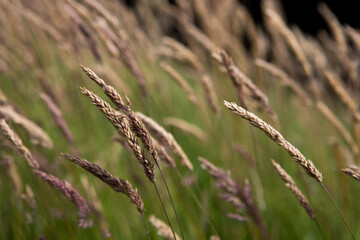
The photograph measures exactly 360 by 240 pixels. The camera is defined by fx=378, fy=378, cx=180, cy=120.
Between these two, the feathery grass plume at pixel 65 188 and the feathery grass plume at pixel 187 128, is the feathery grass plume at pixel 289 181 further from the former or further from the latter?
the feathery grass plume at pixel 187 128

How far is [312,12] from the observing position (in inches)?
372

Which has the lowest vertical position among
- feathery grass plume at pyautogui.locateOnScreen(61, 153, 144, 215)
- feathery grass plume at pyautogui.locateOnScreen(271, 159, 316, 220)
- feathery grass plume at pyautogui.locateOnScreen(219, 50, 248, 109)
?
A: feathery grass plume at pyautogui.locateOnScreen(271, 159, 316, 220)

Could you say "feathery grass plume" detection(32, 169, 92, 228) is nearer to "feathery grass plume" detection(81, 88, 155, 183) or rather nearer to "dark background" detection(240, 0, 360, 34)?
"feathery grass plume" detection(81, 88, 155, 183)

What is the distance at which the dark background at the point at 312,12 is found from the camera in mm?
8992

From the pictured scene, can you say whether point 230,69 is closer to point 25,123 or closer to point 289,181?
point 289,181

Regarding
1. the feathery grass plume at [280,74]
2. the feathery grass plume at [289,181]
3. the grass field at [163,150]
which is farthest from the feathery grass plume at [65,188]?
the feathery grass plume at [280,74]

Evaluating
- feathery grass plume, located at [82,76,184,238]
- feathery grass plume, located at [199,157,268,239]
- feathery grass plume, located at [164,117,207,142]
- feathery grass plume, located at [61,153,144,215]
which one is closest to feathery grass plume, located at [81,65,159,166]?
feathery grass plume, located at [82,76,184,238]

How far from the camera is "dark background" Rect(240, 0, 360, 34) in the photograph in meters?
8.99

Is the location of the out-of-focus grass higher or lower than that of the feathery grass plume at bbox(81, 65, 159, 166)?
lower

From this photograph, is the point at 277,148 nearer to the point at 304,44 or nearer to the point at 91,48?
the point at 304,44

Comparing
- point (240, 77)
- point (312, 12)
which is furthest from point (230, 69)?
point (312, 12)

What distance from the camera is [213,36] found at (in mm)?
2742

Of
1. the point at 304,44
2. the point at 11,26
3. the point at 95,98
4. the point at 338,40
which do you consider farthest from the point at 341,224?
the point at 11,26

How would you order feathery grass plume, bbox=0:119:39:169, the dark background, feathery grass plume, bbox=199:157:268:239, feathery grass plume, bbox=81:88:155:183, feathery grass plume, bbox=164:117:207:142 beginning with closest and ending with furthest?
feathery grass plume, bbox=81:88:155:183 → feathery grass plume, bbox=0:119:39:169 → feathery grass plume, bbox=199:157:268:239 → feathery grass plume, bbox=164:117:207:142 → the dark background
